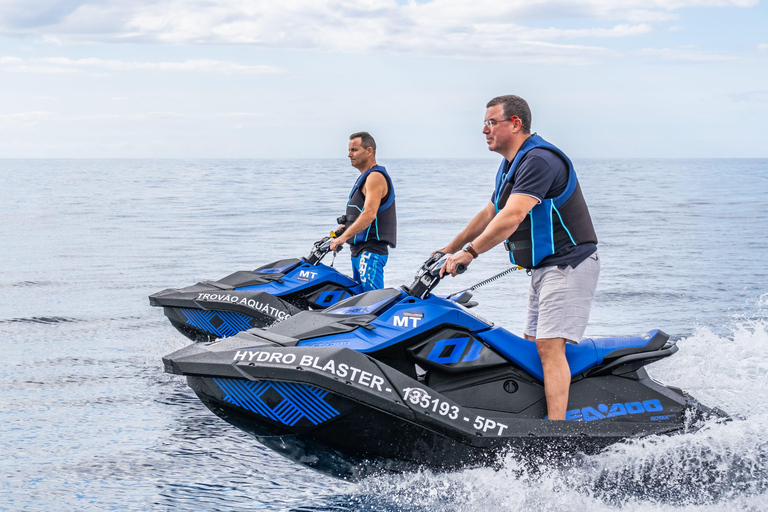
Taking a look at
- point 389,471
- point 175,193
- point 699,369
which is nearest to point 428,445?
point 389,471

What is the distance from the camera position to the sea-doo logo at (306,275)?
23.7ft

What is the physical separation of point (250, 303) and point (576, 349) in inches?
143

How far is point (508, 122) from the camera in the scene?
4.15 meters

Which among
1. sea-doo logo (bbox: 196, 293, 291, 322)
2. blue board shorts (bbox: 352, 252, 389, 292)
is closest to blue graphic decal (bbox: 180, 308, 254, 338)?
sea-doo logo (bbox: 196, 293, 291, 322)

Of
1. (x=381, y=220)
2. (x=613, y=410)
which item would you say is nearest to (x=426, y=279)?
(x=613, y=410)

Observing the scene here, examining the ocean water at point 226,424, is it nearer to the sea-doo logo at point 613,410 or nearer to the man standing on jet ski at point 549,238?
the sea-doo logo at point 613,410

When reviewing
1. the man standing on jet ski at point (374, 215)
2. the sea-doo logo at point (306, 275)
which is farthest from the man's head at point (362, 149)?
the sea-doo logo at point (306, 275)

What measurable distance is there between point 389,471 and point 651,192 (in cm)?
A: 3903

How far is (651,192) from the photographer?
40281 mm

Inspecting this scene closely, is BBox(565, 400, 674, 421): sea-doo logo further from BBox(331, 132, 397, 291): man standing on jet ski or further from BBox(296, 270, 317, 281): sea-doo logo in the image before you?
BBox(296, 270, 317, 281): sea-doo logo

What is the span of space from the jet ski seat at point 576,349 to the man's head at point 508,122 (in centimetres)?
99

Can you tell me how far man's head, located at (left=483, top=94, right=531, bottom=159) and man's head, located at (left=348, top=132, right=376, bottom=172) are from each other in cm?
292

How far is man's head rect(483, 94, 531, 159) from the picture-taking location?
163 inches

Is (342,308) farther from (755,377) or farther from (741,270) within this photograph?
(741,270)
